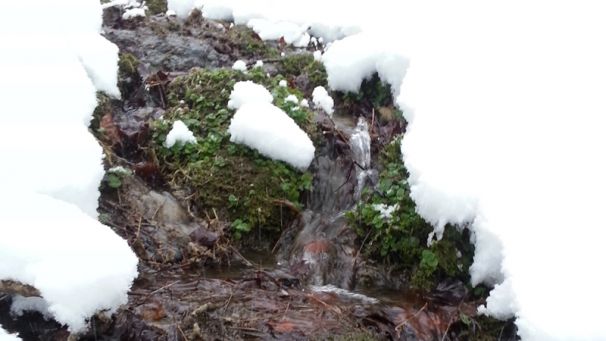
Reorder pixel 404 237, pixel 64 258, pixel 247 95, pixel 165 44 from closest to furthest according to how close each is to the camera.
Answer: pixel 64 258, pixel 404 237, pixel 247 95, pixel 165 44

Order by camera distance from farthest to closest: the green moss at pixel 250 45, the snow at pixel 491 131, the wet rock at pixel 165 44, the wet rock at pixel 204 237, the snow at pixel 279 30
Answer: the snow at pixel 279 30
the green moss at pixel 250 45
the wet rock at pixel 165 44
the wet rock at pixel 204 237
the snow at pixel 491 131

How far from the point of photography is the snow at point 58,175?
113 inches

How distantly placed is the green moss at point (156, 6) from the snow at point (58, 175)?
3657 mm

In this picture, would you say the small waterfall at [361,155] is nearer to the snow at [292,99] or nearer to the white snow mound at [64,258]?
the snow at [292,99]

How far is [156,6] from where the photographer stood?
9570 millimetres

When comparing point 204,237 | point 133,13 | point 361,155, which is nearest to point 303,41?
point 133,13

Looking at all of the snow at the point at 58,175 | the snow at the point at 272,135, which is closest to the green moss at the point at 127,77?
the snow at the point at 58,175

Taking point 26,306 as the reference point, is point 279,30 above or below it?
above

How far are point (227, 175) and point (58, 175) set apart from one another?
1.50 metres

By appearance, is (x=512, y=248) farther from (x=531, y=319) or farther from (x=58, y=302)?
(x=58, y=302)

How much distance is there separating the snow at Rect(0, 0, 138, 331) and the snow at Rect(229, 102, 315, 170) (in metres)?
1.22

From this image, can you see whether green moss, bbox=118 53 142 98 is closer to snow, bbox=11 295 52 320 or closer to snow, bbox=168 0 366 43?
snow, bbox=168 0 366 43

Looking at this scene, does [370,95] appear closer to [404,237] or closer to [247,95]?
[247,95]

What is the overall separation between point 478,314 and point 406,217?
35.9 inches
